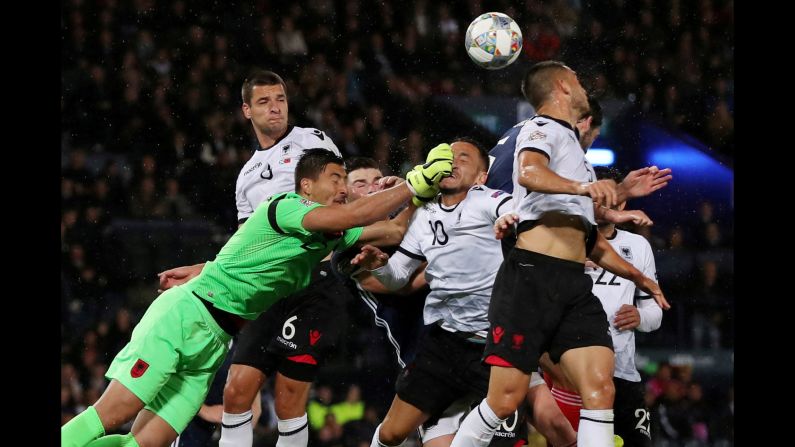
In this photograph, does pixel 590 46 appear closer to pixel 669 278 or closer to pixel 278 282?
pixel 669 278

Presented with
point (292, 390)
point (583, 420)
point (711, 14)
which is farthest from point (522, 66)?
point (583, 420)

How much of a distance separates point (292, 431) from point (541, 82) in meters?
2.40

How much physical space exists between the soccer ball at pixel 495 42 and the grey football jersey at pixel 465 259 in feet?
4.36

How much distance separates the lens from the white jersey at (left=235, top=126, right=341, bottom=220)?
627cm

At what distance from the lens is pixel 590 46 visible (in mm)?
12961

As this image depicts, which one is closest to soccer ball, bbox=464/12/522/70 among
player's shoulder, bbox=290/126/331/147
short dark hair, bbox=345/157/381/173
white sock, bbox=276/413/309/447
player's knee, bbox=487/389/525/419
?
short dark hair, bbox=345/157/381/173

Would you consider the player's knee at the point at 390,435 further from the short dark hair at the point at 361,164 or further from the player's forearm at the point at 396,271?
the short dark hair at the point at 361,164

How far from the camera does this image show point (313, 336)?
577 cm

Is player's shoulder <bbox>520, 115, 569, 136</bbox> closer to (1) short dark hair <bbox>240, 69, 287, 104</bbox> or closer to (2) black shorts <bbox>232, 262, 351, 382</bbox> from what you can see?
(2) black shorts <bbox>232, 262, 351, 382</bbox>

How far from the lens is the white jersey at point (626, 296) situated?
570cm

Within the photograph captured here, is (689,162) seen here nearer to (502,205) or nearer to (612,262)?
(502,205)

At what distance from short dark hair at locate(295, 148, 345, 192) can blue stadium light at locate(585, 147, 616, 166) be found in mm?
5237

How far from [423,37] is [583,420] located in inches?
358

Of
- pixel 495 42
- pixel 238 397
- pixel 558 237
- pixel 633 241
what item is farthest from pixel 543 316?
pixel 495 42
